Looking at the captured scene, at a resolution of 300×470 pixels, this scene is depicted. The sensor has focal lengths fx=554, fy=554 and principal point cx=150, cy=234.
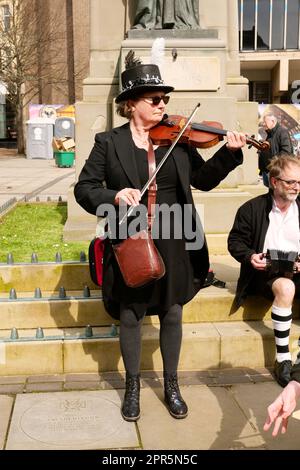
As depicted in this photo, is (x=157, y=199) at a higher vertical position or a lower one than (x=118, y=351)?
higher

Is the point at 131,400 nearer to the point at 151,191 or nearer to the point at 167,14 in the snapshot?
the point at 151,191

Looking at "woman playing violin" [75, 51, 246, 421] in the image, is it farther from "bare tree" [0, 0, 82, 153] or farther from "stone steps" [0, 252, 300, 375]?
"bare tree" [0, 0, 82, 153]

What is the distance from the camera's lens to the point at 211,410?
3.34 meters

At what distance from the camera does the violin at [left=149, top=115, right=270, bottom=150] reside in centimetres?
304

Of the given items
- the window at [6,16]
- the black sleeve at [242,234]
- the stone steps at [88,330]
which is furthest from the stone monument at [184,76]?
the window at [6,16]

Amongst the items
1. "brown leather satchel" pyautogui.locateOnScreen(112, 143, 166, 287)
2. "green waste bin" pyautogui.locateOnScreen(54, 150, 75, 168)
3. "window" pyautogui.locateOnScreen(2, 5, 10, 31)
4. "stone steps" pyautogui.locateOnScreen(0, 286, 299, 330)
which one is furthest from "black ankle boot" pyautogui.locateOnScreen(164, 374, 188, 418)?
"window" pyautogui.locateOnScreen(2, 5, 10, 31)

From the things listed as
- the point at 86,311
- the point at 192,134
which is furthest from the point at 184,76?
the point at 192,134

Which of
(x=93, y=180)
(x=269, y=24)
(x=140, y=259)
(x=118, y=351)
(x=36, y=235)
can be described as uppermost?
(x=269, y=24)

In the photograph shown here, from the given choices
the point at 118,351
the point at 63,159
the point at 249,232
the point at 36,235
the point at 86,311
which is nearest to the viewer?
the point at 118,351

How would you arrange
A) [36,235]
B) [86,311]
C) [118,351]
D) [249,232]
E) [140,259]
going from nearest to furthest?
[140,259] < [118,351] < [249,232] < [86,311] < [36,235]

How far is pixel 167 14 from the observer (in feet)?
21.1

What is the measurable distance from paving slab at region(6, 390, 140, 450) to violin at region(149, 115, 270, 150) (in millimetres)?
1629

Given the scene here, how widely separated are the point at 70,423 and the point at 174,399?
0.62m
